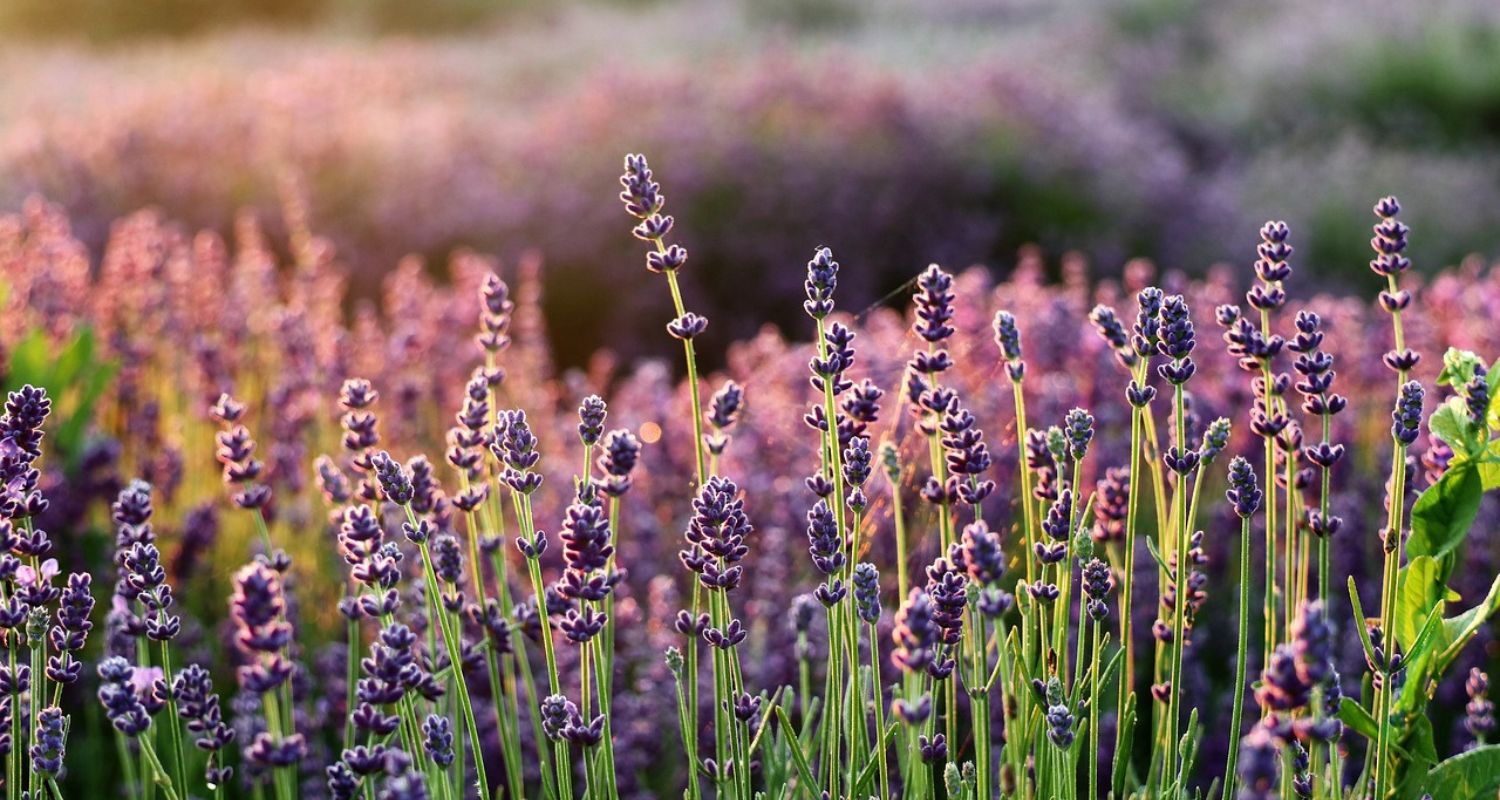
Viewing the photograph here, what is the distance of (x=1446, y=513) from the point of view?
176 cm

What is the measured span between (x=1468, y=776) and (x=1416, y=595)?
0.66 ft

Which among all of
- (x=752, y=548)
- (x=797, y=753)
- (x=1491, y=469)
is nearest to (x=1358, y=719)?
(x=1491, y=469)

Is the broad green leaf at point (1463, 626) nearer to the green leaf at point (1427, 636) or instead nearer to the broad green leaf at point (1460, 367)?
the green leaf at point (1427, 636)

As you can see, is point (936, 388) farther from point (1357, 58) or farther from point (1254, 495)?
point (1357, 58)

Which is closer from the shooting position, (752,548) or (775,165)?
(752,548)

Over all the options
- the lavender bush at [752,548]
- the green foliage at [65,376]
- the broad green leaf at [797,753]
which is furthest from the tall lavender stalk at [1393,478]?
the green foliage at [65,376]

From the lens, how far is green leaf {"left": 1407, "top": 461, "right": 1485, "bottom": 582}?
5.67ft

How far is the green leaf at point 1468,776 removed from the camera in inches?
65.5

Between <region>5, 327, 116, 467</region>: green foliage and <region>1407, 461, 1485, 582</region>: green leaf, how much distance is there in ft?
9.47

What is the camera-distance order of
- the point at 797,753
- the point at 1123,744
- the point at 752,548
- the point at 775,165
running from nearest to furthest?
the point at 797,753
the point at 1123,744
the point at 752,548
the point at 775,165

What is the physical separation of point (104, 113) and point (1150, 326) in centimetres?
778

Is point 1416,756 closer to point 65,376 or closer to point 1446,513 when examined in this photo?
point 1446,513

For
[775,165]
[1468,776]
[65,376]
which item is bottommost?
[1468,776]

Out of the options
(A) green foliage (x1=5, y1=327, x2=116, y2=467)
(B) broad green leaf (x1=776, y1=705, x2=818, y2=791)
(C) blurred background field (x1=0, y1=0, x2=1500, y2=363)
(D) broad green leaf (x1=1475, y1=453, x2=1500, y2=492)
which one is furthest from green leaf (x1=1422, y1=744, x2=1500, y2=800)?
(C) blurred background field (x1=0, y1=0, x2=1500, y2=363)
